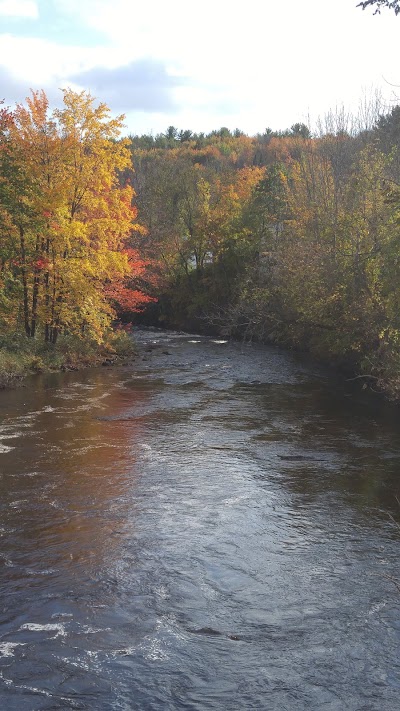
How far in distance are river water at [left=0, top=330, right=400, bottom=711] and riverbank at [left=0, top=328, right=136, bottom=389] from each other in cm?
444

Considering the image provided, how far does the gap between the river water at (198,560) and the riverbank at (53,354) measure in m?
4.44

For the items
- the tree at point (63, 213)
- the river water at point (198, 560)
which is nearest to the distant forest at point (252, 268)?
the tree at point (63, 213)

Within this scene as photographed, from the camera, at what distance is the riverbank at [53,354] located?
25406 mm

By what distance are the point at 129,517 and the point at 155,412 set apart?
9068 mm

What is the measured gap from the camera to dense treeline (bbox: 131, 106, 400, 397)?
85.5ft

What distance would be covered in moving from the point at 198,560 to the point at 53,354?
19.7 metres

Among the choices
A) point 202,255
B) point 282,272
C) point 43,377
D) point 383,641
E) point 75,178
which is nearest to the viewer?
point 383,641

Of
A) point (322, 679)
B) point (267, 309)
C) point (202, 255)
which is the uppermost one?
point (202, 255)

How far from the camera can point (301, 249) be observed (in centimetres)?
3544

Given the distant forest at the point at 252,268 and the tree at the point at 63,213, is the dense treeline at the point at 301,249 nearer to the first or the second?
the distant forest at the point at 252,268

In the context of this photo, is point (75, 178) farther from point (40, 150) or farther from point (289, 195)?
point (289, 195)

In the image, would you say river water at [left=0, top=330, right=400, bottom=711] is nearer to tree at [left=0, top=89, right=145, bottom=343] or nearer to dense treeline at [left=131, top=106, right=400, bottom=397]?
dense treeline at [left=131, top=106, right=400, bottom=397]

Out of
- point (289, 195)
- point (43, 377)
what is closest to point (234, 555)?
point (43, 377)

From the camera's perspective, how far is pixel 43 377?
2673 centimetres
